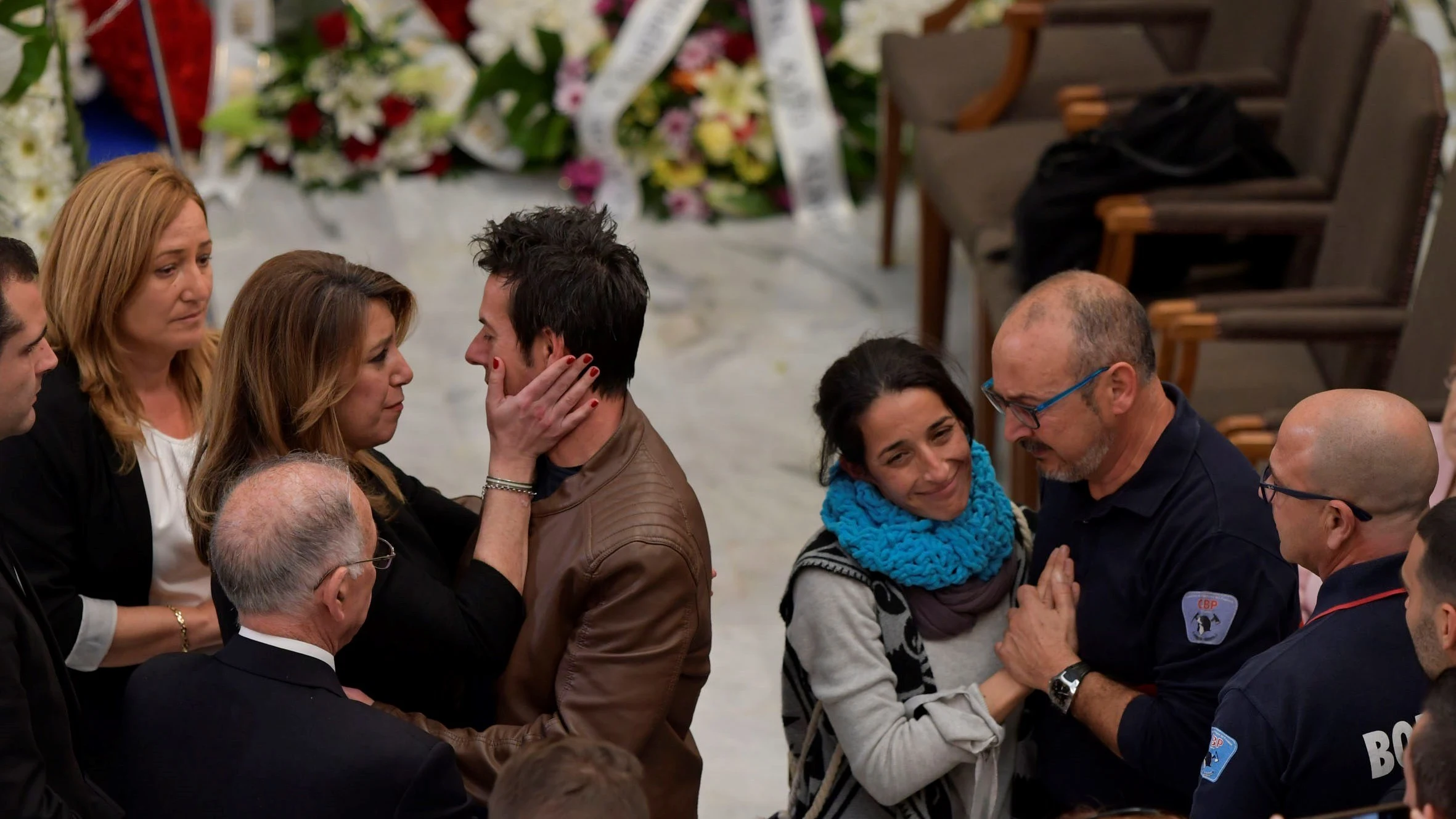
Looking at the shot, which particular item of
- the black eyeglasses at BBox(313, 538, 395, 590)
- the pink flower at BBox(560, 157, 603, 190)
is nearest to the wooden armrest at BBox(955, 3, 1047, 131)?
the pink flower at BBox(560, 157, 603, 190)

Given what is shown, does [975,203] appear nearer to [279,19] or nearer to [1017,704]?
[1017,704]

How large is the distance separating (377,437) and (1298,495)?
122 cm

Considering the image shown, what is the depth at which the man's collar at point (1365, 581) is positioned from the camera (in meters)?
1.77

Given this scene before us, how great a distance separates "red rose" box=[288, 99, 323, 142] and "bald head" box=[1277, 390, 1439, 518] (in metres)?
4.46

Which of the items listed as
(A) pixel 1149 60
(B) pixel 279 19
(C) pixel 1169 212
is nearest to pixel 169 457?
(C) pixel 1169 212

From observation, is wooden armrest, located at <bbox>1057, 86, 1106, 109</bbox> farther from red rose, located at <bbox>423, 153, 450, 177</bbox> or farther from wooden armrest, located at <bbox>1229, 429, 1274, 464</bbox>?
red rose, located at <bbox>423, 153, 450, 177</bbox>

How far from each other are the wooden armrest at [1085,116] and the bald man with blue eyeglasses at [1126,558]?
1.88 metres

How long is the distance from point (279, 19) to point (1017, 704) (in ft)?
14.5

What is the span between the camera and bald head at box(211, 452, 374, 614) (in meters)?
1.73

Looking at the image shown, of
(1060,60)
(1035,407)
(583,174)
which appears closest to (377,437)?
(1035,407)

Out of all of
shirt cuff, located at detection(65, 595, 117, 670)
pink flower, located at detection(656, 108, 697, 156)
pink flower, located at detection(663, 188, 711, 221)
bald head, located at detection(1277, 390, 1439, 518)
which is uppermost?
bald head, located at detection(1277, 390, 1439, 518)

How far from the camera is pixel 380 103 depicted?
5570 millimetres

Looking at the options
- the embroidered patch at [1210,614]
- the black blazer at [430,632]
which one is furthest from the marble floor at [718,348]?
the embroidered patch at [1210,614]

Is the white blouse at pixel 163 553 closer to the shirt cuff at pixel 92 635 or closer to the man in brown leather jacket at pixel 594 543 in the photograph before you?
the shirt cuff at pixel 92 635
